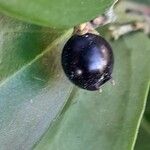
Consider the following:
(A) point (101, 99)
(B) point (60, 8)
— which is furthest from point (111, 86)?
(B) point (60, 8)

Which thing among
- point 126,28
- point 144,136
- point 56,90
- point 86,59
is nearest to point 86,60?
point 86,59

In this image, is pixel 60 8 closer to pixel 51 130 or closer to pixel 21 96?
pixel 21 96

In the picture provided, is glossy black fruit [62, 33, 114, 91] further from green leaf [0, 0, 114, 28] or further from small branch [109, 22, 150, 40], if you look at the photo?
small branch [109, 22, 150, 40]

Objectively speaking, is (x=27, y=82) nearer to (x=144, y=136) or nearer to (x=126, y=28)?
(x=126, y=28)

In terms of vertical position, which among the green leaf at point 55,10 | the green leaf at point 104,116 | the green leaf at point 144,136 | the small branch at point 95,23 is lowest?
the green leaf at point 144,136

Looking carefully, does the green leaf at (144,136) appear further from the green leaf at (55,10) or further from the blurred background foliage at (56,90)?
the green leaf at (55,10)

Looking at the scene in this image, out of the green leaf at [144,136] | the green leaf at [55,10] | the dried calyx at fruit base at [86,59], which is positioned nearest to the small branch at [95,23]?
the dried calyx at fruit base at [86,59]
